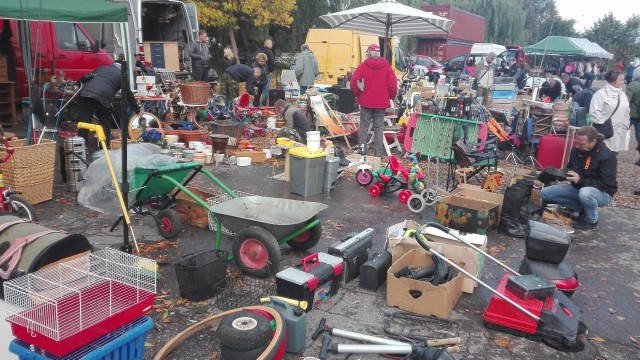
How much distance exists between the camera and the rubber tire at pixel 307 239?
17.9 feet

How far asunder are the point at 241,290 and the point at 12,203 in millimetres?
2873

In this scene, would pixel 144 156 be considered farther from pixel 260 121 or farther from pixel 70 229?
pixel 260 121

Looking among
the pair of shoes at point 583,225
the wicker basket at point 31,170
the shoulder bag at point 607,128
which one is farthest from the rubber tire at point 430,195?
the wicker basket at point 31,170

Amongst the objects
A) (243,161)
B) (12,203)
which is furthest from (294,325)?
(243,161)

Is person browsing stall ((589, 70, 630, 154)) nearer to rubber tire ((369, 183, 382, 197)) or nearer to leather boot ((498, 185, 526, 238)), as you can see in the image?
leather boot ((498, 185, 526, 238))

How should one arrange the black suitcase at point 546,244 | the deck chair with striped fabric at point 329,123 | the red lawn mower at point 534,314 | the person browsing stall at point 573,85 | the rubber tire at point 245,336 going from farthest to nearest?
the person browsing stall at point 573,85, the deck chair with striped fabric at point 329,123, the black suitcase at point 546,244, the red lawn mower at point 534,314, the rubber tire at point 245,336

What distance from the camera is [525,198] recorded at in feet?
22.5

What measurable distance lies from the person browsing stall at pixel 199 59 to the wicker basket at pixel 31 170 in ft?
27.3

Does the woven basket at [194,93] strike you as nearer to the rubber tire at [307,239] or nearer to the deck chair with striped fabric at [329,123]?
the deck chair with striped fabric at [329,123]

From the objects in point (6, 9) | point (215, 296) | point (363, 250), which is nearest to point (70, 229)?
point (215, 296)

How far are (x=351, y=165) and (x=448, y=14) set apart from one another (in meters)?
25.5

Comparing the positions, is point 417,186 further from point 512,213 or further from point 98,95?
point 98,95

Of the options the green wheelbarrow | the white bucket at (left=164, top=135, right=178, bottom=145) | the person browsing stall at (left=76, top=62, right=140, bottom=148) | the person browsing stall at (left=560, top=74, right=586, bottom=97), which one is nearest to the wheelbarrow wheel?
the green wheelbarrow

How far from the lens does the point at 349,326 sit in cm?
418
